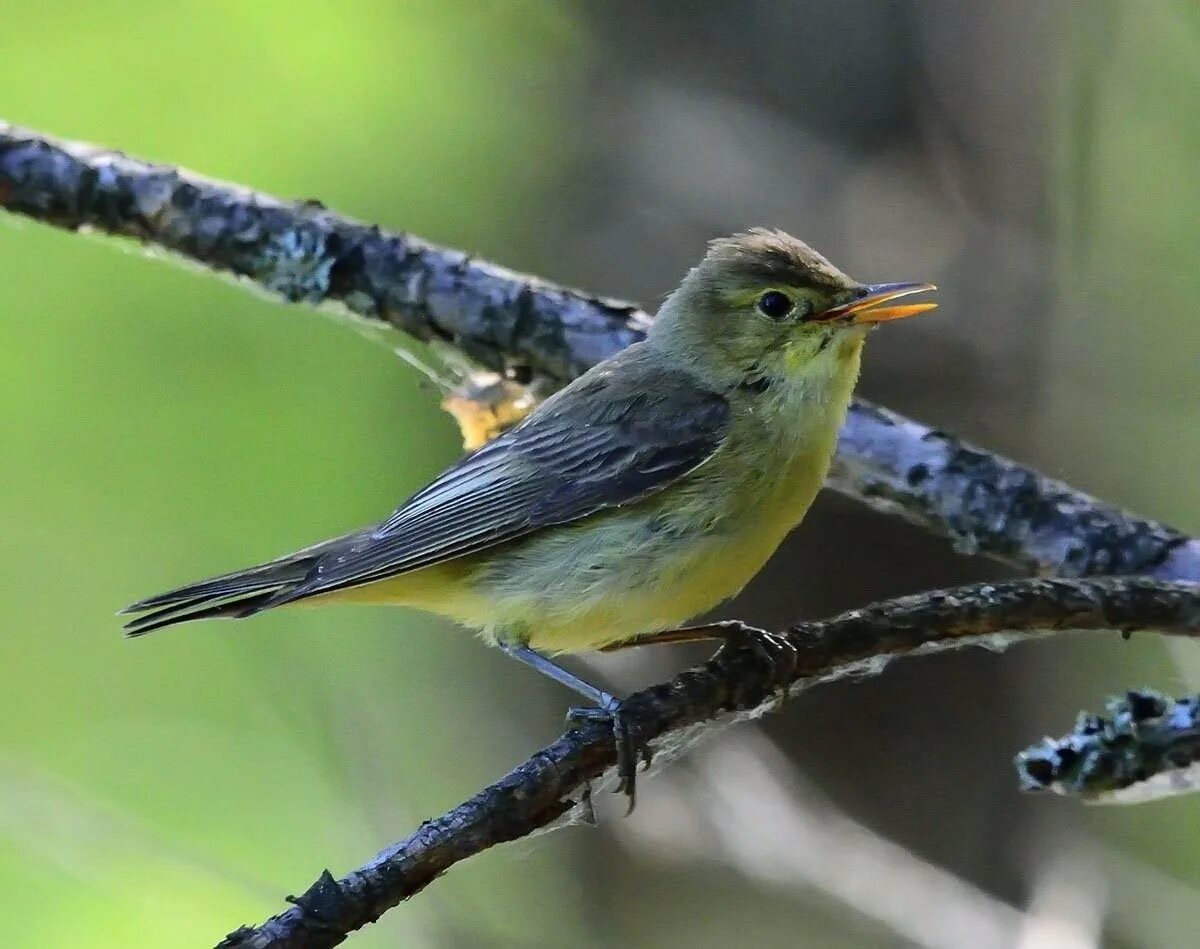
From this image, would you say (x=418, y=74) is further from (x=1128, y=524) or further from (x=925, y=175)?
(x=1128, y=524)

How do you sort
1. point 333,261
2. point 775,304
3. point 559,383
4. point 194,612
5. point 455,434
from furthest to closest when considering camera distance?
point 455,434 < point 559,383 < point 333,261 < point 775,304 < point 194,612

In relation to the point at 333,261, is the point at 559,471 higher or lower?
lower

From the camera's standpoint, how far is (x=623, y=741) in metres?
1.99

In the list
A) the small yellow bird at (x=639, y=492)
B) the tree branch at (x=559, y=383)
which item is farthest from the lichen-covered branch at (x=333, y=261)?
the small yellow bird at (x=639, y=492)

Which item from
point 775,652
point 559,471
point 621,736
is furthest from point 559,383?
point 621,736

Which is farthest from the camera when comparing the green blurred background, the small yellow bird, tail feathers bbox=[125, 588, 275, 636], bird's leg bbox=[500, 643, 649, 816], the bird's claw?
the green blurred background

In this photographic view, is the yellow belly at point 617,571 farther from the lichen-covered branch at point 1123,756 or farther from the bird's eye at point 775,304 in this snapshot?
the lichen-covered branch at point 1123,756

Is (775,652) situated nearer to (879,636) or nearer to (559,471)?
(879,636)

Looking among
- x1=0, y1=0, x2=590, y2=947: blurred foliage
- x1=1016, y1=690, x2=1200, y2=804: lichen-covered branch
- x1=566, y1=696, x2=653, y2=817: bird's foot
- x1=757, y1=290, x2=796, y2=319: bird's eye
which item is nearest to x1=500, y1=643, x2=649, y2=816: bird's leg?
x1=566, y1=696, x2=653, y2=817: bird's foot

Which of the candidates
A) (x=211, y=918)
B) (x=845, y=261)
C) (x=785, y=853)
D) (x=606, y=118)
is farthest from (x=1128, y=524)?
(x=211, y=918)

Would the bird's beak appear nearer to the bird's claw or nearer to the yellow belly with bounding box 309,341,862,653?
the yellow belly with bounding box 309,341,862,653

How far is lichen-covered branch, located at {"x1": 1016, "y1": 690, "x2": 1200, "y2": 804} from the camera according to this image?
2.13 metres

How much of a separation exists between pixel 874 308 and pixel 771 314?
255 millimetres

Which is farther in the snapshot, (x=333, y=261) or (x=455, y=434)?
(x=455, y=434)
